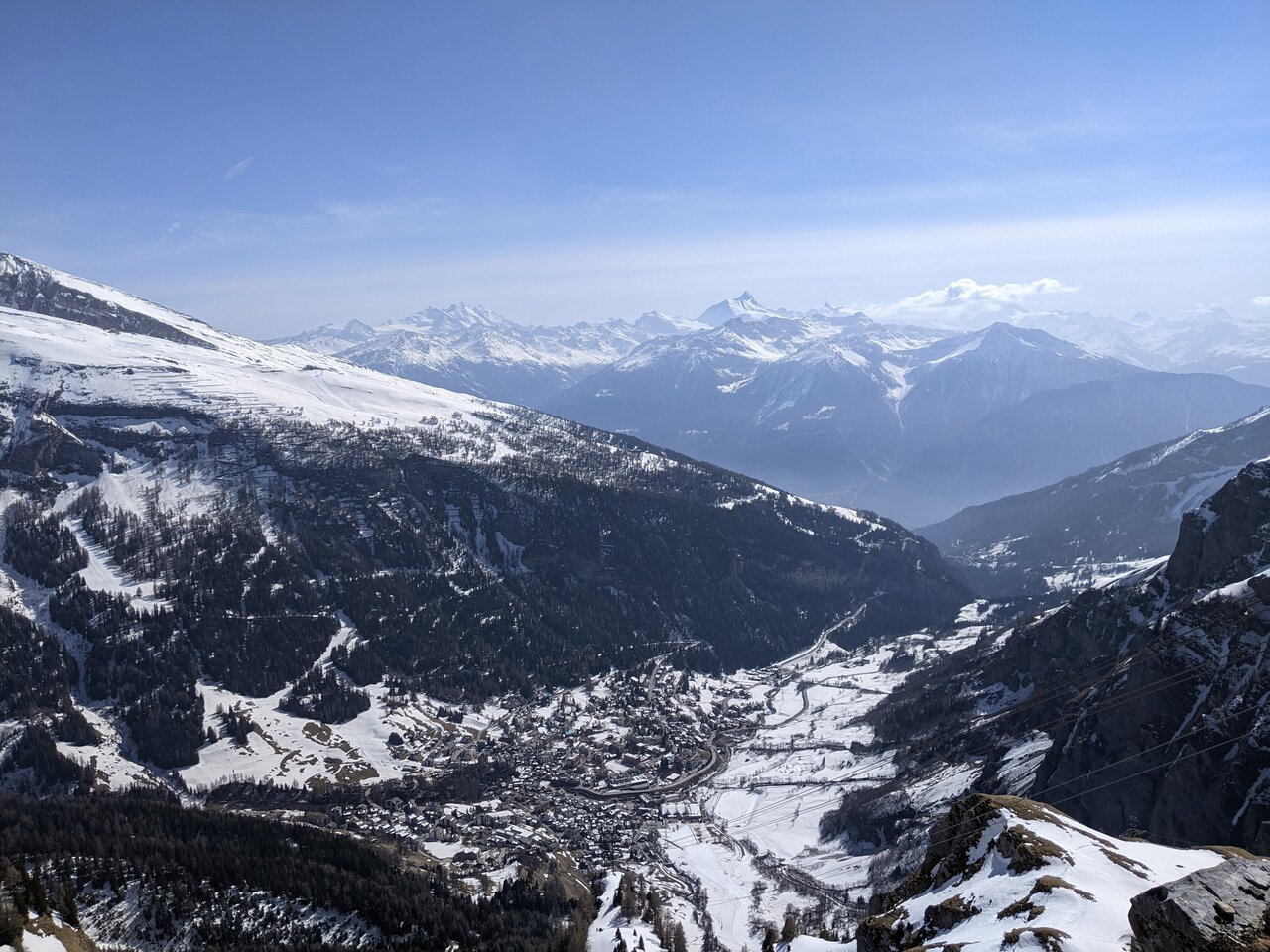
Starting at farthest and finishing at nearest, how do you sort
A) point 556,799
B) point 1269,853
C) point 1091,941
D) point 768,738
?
point 768,738 → point 556,799 → point 1269,853 → point 1091,941

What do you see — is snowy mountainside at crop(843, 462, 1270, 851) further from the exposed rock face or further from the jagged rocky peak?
the exposed rock face

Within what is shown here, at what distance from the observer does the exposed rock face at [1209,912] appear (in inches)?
1075

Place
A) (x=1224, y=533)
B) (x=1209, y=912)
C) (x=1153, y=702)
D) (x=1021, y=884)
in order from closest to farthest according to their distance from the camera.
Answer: (x=1209, y=912) < (x=1021, y=884) < (x=1153, y=702) < (x=1224, y=533)

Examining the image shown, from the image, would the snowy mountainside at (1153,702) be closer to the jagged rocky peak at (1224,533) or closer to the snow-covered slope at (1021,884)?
the jagged rocky peak at (1224,533)

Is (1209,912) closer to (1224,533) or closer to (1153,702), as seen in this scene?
(1153,702)

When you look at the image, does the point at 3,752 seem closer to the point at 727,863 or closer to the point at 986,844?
the point at 727,863

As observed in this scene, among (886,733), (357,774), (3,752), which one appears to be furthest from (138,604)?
(886,733)

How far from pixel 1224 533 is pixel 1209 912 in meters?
107

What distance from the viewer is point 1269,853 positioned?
Result: 55000mm

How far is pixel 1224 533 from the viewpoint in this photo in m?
114

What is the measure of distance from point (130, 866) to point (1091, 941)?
106 meters

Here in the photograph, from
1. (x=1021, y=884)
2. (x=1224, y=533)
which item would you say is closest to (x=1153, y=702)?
(x=1224, y=533)

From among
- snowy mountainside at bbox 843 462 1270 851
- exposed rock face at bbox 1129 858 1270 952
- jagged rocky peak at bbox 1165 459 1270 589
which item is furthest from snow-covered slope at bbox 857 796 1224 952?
jagged rocky peak at bbox 1165 459 1270 589

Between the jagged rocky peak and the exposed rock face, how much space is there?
299 feet
